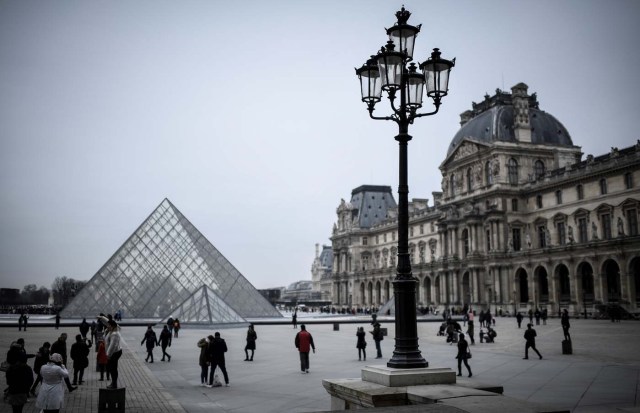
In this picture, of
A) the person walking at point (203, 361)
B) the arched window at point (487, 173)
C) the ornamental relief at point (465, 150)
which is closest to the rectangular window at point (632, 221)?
the arched window at point (487, 173)

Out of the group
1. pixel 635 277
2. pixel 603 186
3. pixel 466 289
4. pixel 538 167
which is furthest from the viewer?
pixel 466 289

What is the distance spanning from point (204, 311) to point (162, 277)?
13.6 meters

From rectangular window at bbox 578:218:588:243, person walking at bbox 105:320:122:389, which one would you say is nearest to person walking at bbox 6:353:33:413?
person walking at bbox 105:320:122:389

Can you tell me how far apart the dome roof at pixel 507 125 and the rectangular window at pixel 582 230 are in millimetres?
12123

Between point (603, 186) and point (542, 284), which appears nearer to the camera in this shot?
point (603, 186)

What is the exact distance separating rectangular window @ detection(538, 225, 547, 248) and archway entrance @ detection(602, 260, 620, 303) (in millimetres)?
8499

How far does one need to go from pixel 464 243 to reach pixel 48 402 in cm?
5965

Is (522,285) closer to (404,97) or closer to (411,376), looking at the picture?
(404,97)

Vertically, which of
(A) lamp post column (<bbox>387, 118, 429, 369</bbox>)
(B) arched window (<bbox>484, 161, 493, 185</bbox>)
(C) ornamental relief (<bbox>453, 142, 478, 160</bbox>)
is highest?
(C) ornamental relief (<bbox>453, 142, 478, 160</bbox>)

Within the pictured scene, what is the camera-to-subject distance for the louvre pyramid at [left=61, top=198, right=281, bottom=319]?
157ft

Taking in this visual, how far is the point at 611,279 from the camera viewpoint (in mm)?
49094

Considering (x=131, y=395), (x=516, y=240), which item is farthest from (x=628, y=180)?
(x=131, y=395)

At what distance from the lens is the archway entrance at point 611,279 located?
46281 mm

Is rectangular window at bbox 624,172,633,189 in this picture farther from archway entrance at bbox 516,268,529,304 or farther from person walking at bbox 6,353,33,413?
person walking at bbox 6,353,33,413
